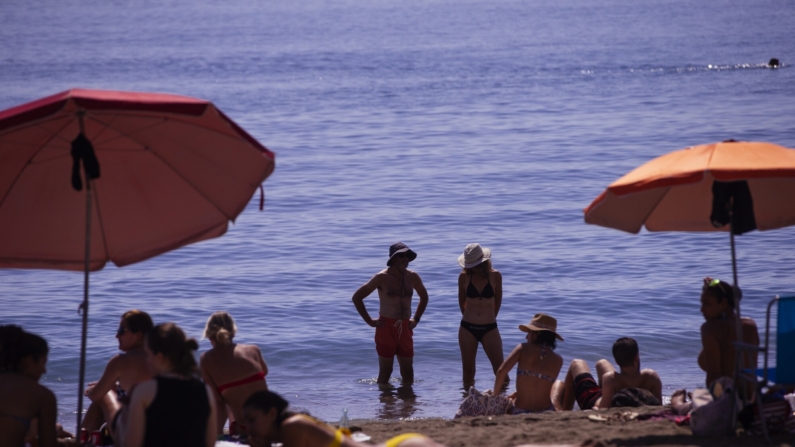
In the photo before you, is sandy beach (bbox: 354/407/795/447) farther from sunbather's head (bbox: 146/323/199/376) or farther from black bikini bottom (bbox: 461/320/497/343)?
sunbather's head (bbox: 146/323/199/376)

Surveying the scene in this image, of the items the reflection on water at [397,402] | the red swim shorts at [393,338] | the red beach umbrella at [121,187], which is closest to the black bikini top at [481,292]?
the red swim shorts at [393,338]

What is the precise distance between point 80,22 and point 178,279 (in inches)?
3827

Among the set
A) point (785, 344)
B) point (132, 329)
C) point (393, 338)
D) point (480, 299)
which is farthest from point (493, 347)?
point (132, 329)

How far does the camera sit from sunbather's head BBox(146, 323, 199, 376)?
414 cm

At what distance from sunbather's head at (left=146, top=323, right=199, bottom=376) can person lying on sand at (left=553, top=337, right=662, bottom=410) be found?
3685 mm

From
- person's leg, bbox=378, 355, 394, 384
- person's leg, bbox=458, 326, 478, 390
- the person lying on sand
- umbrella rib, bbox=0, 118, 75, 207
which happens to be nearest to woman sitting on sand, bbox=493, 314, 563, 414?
the person lying on sand

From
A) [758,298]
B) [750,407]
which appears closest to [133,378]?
[750,407]

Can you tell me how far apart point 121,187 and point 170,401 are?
154cm

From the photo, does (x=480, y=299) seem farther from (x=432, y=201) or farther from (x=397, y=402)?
(x=432, y=201)

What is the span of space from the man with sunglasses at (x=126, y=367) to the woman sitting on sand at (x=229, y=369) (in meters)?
0.50

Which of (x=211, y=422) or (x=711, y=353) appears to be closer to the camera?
(x=211, y=422)

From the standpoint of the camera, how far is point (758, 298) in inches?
524

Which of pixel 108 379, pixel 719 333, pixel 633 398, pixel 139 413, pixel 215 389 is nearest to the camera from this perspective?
pixel 139 413

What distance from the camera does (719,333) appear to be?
19.3 feet
